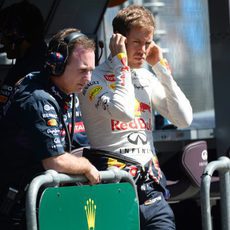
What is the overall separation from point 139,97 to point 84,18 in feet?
9.00

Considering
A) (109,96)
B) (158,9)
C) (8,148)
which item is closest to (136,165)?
(109,96)

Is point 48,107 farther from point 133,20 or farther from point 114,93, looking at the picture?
point 133,20

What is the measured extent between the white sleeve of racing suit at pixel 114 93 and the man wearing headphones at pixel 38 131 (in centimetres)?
34

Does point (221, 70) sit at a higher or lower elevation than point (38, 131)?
higher

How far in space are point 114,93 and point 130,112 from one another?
0.16 metres

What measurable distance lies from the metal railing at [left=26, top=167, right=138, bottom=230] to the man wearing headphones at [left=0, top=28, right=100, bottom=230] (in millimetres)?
51

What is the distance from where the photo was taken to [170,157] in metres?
8.12

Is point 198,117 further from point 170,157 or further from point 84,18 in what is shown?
point 84,18

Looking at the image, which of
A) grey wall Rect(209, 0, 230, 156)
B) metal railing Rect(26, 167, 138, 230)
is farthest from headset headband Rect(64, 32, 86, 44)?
grey wall Rect(209, 0, 230, 156)

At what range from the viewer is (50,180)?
4383 mm

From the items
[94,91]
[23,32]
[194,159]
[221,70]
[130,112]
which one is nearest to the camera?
[130,112]

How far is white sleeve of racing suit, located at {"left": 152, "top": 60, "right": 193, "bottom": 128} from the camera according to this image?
17.5ft

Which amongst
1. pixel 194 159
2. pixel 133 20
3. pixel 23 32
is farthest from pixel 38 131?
pixel 194 159

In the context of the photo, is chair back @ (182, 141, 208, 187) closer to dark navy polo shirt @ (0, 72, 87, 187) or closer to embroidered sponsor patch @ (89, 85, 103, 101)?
embroidered sponsor patch @ (89, 85, 103, 101)
